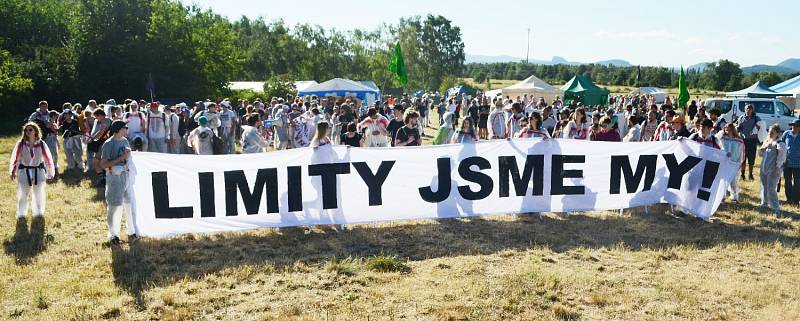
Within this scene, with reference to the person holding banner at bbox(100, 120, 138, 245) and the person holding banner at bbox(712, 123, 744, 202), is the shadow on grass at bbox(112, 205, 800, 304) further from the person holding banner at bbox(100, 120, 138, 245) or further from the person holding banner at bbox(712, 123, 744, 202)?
the person holding banner at bbox(712, 123, 744, 202)

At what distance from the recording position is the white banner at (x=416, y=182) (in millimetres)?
8109

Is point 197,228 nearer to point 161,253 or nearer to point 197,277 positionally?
point 161,253

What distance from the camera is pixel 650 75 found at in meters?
77.9

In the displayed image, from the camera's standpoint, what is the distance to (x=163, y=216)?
8.04m

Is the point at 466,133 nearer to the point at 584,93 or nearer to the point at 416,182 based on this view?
the point at 416,182

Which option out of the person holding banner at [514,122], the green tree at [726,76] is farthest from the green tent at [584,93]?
the green tree at [726,76]


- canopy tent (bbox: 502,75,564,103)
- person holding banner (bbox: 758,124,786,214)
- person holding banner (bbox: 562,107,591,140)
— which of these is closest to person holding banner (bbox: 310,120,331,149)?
person holding banner (bbox: 562,107,591,140)

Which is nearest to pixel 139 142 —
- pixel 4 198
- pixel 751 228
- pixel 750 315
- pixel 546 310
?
pixel 4 198

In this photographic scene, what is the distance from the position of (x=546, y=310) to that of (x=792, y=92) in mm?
30667

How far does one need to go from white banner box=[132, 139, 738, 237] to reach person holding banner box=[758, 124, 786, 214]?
130 cm

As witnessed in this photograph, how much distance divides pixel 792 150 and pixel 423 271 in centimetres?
781

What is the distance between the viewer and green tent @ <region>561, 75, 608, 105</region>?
3516cm

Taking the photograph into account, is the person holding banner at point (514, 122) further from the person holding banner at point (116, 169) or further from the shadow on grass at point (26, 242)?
the shadow on grass at point (26, 242)

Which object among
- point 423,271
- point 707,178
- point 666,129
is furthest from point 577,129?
point 423,271
